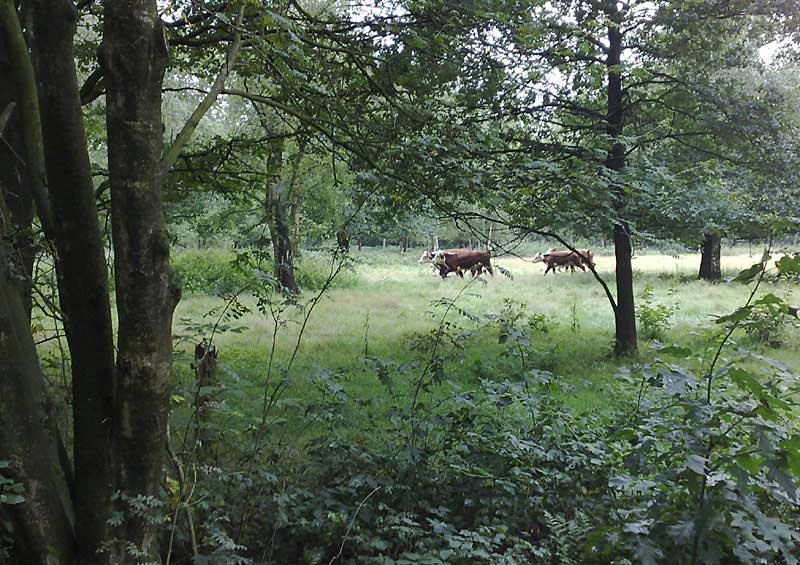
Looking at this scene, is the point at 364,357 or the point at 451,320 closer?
the point at 364,357

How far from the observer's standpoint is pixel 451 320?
1204 centimetres

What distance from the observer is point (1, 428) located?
7.73 feet

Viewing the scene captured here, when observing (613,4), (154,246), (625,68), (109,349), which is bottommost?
(109,349)

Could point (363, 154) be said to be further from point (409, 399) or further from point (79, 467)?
point (409, 399)

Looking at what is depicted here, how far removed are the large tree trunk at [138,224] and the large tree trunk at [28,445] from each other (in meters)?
0.38

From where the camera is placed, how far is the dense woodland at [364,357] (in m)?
2.36

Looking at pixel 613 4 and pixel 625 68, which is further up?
pixel 613 4

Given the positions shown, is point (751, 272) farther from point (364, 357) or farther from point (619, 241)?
point (619, 241)

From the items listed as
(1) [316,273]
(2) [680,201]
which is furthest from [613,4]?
(1) [316,273]

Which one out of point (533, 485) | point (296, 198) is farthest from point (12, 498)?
point (296, 198)

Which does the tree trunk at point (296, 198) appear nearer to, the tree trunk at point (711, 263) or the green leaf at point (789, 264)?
the green leaf at point (789, 264)

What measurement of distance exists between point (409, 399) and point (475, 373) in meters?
1.55

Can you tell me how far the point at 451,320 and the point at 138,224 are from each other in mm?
10068

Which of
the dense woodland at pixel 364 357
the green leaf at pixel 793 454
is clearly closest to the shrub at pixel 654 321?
the dense woodland at pixel 364 357
